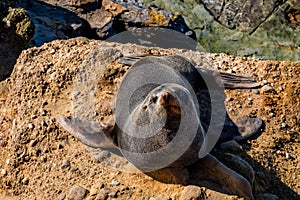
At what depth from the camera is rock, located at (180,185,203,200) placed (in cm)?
399

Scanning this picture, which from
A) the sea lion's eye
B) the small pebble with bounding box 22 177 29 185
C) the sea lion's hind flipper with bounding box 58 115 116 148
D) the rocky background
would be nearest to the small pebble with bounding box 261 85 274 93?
the rocky background

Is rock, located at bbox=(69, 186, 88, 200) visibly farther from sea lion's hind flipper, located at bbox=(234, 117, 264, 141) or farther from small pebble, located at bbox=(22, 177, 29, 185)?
sea lion's hind flipper, located at bbox=(234, 117, 264, 141)

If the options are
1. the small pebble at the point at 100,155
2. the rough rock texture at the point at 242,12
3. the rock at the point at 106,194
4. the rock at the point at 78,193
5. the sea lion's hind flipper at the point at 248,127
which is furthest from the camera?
the rough rock texture at the point at 242,12

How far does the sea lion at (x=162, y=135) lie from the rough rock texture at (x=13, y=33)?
2509 millimetres

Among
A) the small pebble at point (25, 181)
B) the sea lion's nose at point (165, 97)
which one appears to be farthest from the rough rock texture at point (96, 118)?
the sea lion's nose at point (165, 97)

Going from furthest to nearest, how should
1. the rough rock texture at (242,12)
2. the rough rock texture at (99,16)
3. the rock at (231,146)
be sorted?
the rough rock texture at (242,12)
the rough rock texture at (99,16)
the rock at (231,146)

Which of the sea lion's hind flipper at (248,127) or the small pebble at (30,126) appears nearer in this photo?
the sea lion's hind flipper at (248,127)

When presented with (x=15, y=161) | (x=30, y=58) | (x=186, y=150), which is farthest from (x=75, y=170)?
(x=30, y=58)

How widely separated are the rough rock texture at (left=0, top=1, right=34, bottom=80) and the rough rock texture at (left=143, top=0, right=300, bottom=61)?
318cm

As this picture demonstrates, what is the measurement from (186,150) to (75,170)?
1.01 m

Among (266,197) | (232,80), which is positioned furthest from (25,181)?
(232,80)

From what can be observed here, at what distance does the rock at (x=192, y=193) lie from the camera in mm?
3988

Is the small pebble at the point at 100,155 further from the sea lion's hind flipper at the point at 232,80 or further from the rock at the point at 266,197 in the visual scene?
the sea lion's hind flipper at the point at 232,80

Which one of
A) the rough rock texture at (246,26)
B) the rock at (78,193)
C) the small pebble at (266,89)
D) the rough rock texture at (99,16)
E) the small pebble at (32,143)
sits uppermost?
Result: the small pebble at (266,89)
